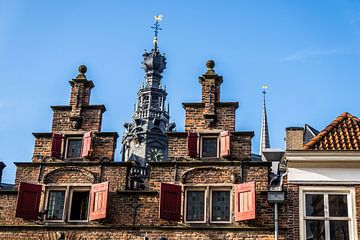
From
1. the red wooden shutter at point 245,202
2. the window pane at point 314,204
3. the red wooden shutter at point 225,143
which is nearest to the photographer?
the window pane at point 314,204

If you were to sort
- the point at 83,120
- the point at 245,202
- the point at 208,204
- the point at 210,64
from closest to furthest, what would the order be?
the point at 245,202, the point at 208,204, the point at 83,120, the point at 210,64

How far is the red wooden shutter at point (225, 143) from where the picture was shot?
19.2 meters

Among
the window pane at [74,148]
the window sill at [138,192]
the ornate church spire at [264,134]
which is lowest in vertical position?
the window sill at [138,192]

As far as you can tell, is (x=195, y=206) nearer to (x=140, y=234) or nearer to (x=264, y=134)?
(x=140, y=234)

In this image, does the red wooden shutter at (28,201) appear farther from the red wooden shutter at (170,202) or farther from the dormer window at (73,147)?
the red wooden shutter at (170,202)

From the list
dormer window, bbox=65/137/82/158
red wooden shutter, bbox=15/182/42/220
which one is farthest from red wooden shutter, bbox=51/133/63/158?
red wooden shutter, bbox=15/182/42/220

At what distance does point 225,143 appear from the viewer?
19406 millimetres

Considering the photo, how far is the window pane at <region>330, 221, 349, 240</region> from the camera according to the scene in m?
17.2

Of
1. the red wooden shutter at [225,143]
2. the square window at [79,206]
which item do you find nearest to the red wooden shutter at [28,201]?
the square window at [79,206]

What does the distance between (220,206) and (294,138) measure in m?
2.74

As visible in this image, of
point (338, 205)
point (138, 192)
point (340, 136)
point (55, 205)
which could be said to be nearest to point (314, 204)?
point (338, 205)

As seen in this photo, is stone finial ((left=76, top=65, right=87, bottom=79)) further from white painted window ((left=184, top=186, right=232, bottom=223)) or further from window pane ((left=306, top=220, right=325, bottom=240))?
window pane ((left=306, top=220, right=325, bottom=240))

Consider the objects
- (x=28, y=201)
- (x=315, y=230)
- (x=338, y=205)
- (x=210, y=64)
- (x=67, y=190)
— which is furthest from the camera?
(x=210, y=64)

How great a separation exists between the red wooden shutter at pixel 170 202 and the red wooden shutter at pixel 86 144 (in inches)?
101
